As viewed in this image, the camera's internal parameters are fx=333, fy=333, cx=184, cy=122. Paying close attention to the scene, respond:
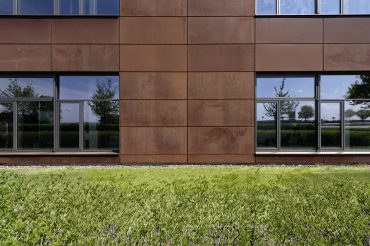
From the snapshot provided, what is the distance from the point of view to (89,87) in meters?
14.7

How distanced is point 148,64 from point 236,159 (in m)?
5.56

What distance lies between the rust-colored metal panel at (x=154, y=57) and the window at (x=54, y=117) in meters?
1.08

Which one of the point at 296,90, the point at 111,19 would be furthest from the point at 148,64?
the point at 296,90

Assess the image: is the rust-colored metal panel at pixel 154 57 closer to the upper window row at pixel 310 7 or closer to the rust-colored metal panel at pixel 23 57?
the rust-colored metal panel at pixel 23 57

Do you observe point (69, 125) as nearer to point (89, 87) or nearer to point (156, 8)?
point (89, 87)

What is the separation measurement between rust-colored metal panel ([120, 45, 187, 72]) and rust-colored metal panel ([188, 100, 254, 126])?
1798 mm

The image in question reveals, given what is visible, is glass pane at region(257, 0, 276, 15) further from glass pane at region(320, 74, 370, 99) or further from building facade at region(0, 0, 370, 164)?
glass pane at region(320, 74, 370, 99)

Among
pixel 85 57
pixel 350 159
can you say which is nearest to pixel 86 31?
pixel 85 57

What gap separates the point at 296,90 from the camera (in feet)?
48.1

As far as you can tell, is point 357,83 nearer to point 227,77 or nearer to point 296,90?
point 296,90

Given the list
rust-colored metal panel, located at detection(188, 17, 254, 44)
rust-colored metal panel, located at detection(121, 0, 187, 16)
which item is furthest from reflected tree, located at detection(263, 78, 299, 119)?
rust-colored metal panel, located at detection(121, 0, 187, 16)

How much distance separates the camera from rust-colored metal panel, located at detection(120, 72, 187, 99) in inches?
564

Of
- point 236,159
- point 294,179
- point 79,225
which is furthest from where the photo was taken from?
point 236,159

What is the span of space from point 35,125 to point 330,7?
13.9 meters
